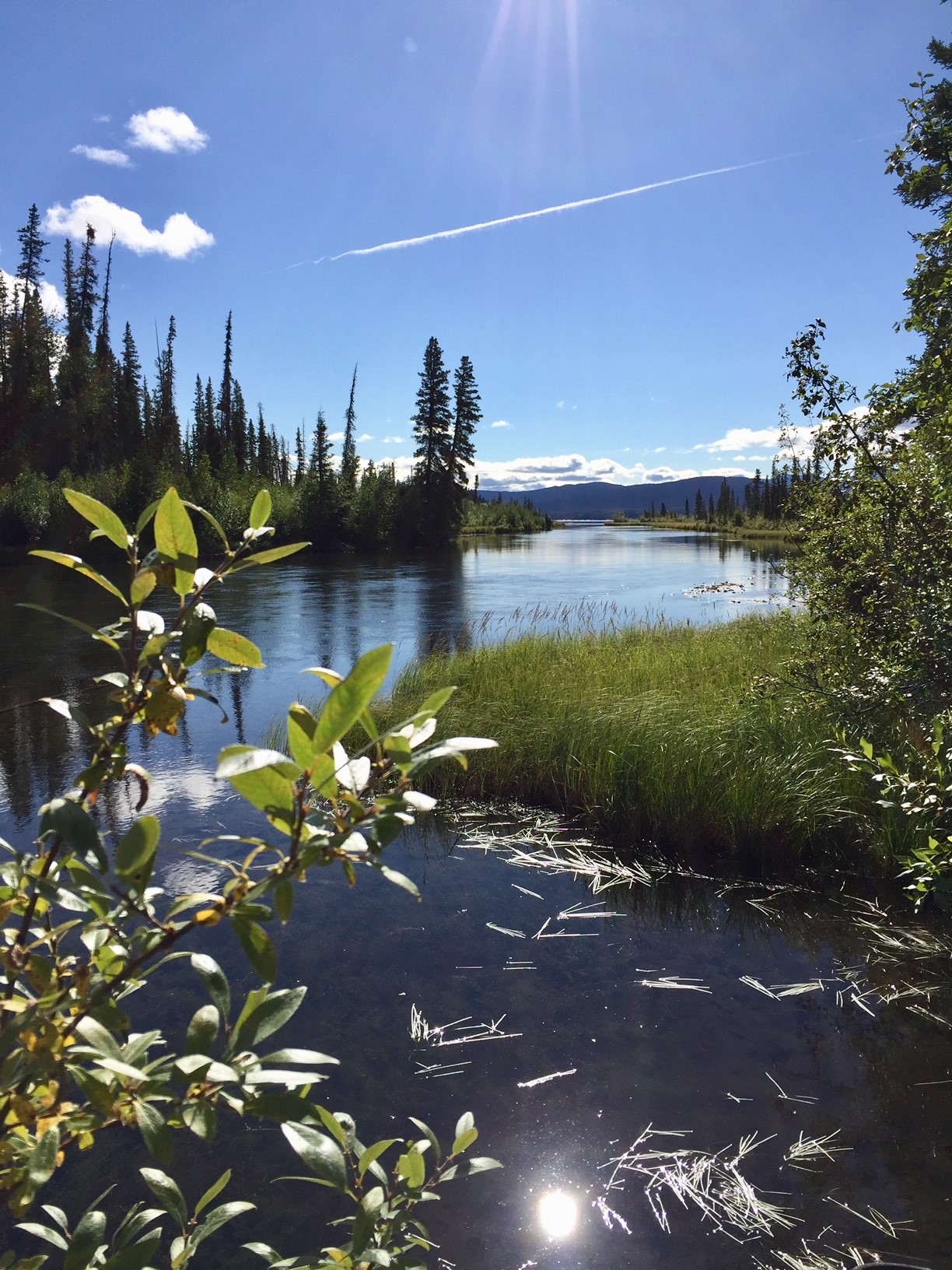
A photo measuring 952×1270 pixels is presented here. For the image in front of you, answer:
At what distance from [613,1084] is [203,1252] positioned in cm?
152

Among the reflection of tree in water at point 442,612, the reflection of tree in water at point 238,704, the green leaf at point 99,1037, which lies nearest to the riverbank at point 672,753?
the reflection of tree in water at point 238,704

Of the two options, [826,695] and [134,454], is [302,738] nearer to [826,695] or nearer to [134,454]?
[826,695]

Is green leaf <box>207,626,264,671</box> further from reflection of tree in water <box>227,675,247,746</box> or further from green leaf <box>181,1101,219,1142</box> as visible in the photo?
reflection of tree in water <box>227,675,247,746</box>

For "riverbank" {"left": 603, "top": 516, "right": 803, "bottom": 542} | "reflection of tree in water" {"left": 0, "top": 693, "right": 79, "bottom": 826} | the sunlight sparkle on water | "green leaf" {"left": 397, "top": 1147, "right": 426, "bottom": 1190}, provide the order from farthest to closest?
"riverbank" {"left": 603, "top": 516, "right": 803, "bottom": 542} → "reflection of tree in water" {"left": 0, "top": 693, "right": 79, "bottom": 826} → the sunlight sparkle on water → "green leaf" {"left": 397, "top": 1147, "right": 426, "bottom": 1190}

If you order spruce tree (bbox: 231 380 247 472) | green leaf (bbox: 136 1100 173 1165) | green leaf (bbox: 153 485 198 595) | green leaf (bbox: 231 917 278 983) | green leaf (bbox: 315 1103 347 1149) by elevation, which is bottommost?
green leaf (bbox: 315 1103 347 1149)

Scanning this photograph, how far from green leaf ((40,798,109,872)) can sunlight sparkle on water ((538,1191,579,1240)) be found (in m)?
2.54

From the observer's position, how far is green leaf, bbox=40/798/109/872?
0.70 metres

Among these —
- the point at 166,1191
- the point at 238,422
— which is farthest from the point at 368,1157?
the point at 238,422

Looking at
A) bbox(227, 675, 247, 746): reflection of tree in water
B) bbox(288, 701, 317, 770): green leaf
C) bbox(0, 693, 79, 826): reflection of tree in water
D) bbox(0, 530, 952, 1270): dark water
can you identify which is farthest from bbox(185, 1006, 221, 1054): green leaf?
bbox(227, 675, 247, 746): reflection of tree in water

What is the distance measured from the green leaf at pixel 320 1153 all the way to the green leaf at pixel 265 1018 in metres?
0.09

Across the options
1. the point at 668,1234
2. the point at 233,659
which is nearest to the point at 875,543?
the point at 668,1234

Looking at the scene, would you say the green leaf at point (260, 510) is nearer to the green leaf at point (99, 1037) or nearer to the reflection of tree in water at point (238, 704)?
the green leaf at point (99, 1037)

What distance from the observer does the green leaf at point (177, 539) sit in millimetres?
810

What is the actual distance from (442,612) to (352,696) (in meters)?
17.1
